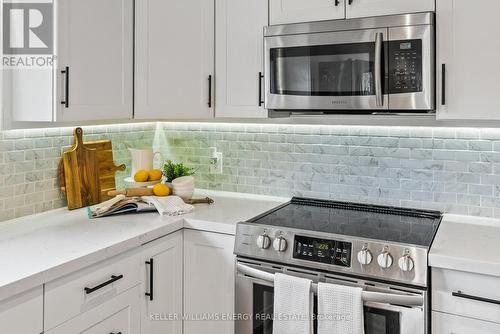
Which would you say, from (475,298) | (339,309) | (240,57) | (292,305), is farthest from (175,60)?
(475,298)

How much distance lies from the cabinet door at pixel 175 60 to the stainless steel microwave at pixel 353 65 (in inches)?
14.1

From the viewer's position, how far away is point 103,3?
2.03m

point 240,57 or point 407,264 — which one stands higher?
point 240,57

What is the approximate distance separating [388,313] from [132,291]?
0.98 meters

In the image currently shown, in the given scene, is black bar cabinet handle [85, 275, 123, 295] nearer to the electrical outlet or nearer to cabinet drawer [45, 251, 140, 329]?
cabinet drawer [45, 251, 140, 329]

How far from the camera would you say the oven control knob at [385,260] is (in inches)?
65.7

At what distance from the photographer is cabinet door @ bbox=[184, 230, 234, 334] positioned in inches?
79.2

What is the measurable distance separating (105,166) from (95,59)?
686 millimetres

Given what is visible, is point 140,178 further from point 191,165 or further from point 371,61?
point 371,61

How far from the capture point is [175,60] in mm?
2344

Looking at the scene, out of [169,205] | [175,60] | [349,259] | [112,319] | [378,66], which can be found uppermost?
[175,60]

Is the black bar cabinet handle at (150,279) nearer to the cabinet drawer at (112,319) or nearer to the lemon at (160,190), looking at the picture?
the cabinet drawer at (112,319)

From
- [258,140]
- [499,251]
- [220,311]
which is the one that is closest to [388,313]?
[499,251]

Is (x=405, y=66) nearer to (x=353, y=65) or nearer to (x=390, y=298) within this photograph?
(x=353, y=65)
